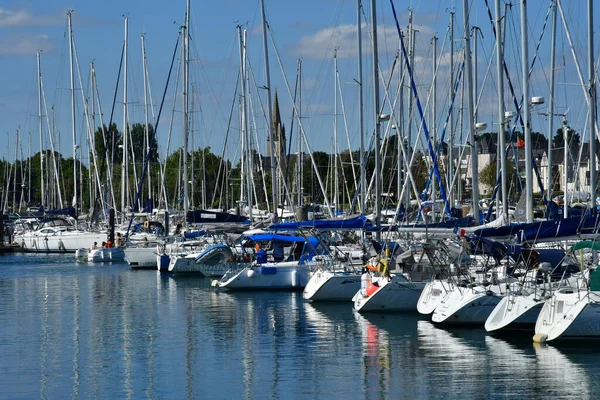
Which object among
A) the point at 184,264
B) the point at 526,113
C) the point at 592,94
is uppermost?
the point at 592,94

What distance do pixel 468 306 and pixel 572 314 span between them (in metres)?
4.59

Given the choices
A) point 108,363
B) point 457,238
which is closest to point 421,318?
point 457,238

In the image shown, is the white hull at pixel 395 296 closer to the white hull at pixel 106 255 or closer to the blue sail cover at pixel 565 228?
the blue sail cover at pixel 565 228

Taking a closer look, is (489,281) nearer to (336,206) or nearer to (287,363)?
(287,363)

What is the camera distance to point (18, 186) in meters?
133

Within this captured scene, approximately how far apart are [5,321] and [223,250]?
47.2 ft

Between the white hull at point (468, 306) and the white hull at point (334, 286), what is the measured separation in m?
7.62

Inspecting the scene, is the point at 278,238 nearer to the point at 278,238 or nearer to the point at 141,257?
the point at 278,238

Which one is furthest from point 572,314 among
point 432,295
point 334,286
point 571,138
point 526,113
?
point 571,138

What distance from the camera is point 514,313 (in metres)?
27.4

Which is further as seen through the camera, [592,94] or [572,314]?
[592,94]

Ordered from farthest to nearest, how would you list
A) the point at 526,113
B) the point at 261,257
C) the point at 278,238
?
the point at 278,238 < the point at 261,257 < the point at 526,113

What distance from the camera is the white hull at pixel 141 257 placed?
57.5 meters

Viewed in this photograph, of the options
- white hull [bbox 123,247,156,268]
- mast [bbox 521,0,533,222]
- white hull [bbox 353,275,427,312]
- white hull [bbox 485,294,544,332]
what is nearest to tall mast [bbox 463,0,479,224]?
mast [bbox 521,0,533,222]
